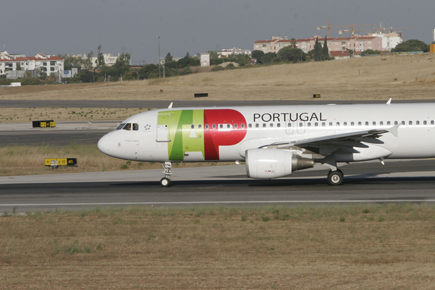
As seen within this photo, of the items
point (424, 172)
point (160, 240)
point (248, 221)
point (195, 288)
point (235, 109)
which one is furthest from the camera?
point (424, 172)

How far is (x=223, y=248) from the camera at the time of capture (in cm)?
1411

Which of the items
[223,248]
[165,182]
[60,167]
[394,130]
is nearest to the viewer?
[223,248]

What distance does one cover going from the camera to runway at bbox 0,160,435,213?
21772 mm

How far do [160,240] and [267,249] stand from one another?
3218 millimetres

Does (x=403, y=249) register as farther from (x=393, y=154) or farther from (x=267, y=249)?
(x=393, y=154)

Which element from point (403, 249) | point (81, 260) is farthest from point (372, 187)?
point (81, 260)

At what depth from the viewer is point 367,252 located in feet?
43.7

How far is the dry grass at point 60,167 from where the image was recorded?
3341cm

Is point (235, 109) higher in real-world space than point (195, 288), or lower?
higher

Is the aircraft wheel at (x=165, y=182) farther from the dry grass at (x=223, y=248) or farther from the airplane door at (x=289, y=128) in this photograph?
the airplane door at (x=289, y=128)

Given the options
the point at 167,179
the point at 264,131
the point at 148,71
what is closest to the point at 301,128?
the point at 264,131

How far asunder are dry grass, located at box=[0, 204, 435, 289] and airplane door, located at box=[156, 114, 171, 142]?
6.33 meters

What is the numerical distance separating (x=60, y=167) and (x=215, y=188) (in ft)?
43.7

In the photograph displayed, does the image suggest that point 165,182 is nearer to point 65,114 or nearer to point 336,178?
point 336,178
